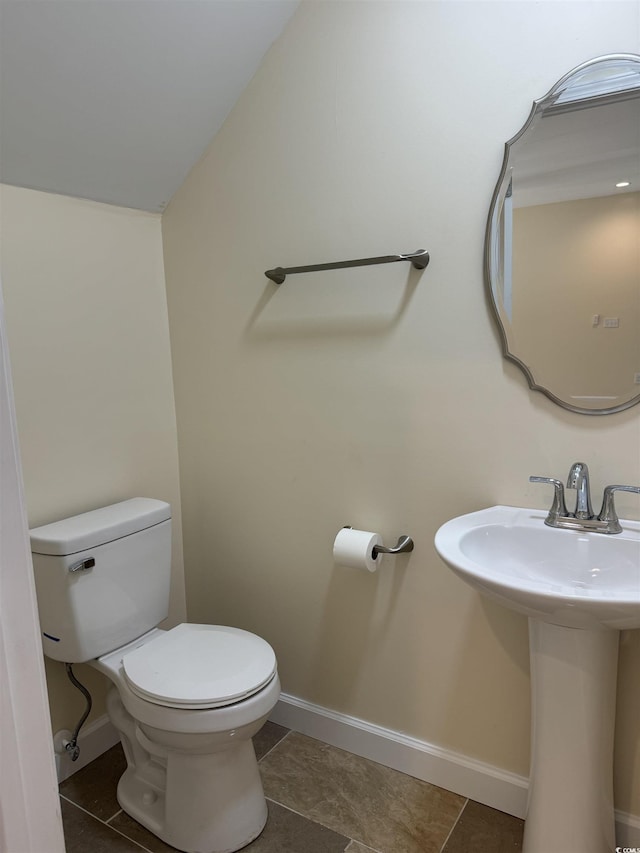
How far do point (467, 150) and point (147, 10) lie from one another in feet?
2.86

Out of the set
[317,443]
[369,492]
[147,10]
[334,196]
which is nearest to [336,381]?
[317,443]

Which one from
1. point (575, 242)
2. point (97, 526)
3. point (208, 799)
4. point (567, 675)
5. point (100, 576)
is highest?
point (575, 242)

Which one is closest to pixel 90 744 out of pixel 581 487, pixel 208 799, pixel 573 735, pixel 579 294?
pixel 208 799

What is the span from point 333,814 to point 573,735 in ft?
2.43

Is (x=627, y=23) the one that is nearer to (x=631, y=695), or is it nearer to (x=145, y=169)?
(x=145, y=169)

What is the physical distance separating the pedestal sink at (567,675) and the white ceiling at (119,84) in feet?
4.69

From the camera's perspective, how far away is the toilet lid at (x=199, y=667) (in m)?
1.49


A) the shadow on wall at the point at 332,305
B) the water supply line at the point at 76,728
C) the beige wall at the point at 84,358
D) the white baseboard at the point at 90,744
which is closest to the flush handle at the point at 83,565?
the beige wall at the point at 84,358

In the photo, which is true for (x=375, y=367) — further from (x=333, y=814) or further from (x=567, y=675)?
(x=333, y=814)

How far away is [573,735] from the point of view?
4.43ft

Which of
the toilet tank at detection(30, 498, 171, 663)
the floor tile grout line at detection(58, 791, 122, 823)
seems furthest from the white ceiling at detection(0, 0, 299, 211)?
the floor tile grout line at detection(58, 791, 122, 823)

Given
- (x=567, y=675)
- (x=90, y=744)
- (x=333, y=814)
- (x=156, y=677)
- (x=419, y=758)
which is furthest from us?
(x=90, y=744)

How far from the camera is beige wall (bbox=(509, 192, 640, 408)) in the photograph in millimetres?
1376

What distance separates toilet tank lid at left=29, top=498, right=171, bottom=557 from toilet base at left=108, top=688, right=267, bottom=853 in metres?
0.52
